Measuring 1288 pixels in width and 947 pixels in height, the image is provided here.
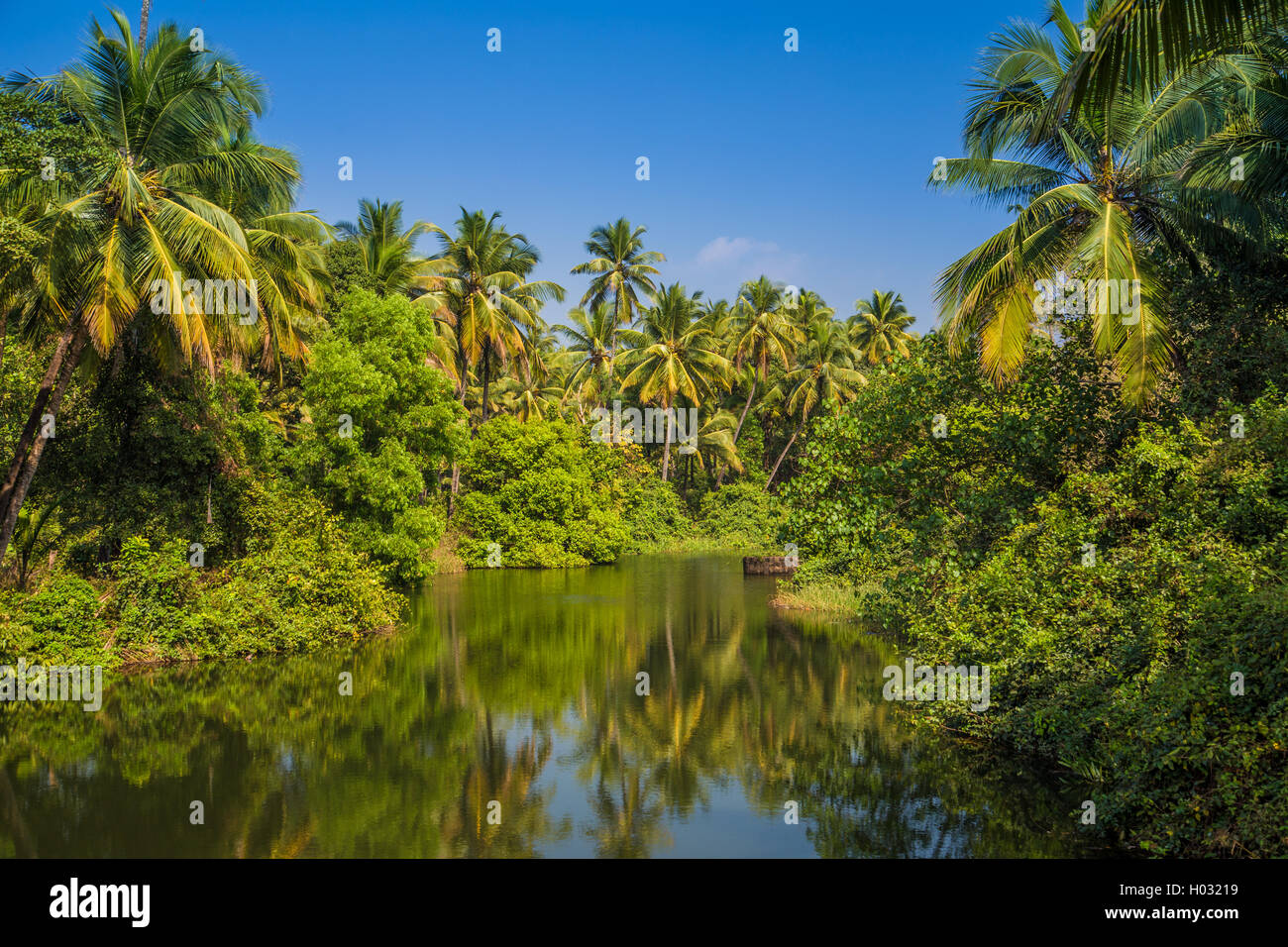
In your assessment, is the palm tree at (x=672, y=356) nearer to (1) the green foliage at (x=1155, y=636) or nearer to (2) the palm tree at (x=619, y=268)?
(2) the palm tree at (x=619, y=268)

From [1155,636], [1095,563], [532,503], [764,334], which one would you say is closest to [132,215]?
[1095,563]

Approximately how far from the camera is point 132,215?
14.9 meters

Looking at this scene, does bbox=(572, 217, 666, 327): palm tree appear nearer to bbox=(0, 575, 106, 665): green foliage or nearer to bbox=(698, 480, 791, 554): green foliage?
bbox=(698, 480, 791, 554): green foliage

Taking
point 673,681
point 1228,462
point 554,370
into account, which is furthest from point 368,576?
point 554,370

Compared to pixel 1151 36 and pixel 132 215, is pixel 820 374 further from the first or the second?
pixel 1151 36

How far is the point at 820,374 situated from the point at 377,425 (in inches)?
1179

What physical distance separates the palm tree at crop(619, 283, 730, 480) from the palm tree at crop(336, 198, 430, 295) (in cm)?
1322

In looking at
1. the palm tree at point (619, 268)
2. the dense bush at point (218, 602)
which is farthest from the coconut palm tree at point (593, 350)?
the dense bush at point (218, 602)

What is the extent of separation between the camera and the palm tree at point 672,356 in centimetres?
4416

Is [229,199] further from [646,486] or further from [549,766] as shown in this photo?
[646,486]

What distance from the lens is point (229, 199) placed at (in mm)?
19266

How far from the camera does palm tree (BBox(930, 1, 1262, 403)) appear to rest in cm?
1288

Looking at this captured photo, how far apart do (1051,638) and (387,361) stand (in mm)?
19242

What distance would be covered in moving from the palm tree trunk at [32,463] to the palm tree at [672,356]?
2978cm
